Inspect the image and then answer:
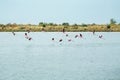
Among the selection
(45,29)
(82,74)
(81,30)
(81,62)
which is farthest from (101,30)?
(82,74)

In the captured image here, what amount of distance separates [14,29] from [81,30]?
1805 cm

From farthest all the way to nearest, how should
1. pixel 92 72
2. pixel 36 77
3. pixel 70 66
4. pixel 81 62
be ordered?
pixel 81 62
pixel 70 66
pixel 92 72
pixel 36 77

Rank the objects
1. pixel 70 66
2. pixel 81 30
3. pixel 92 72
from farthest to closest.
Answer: pixel 81 30 → pixel 70 66 → pixel 92 72

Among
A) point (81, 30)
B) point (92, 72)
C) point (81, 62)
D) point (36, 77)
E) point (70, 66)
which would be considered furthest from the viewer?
point (81, 30)

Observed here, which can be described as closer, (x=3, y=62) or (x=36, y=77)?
(x=36, y=77)

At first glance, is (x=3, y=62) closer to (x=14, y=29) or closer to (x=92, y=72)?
(x=92, y=72)

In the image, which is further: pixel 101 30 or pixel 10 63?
pixel 101 30

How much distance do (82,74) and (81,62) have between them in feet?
21.6

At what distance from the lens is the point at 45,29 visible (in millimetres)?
107125

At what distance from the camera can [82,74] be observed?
24656mm

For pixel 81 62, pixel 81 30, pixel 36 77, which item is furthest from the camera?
pixel 81 30

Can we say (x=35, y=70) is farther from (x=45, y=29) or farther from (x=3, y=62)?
(x=45, y=29)

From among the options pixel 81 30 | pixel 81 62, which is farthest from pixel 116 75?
pixel 81 30

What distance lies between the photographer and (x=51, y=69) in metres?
26.8
